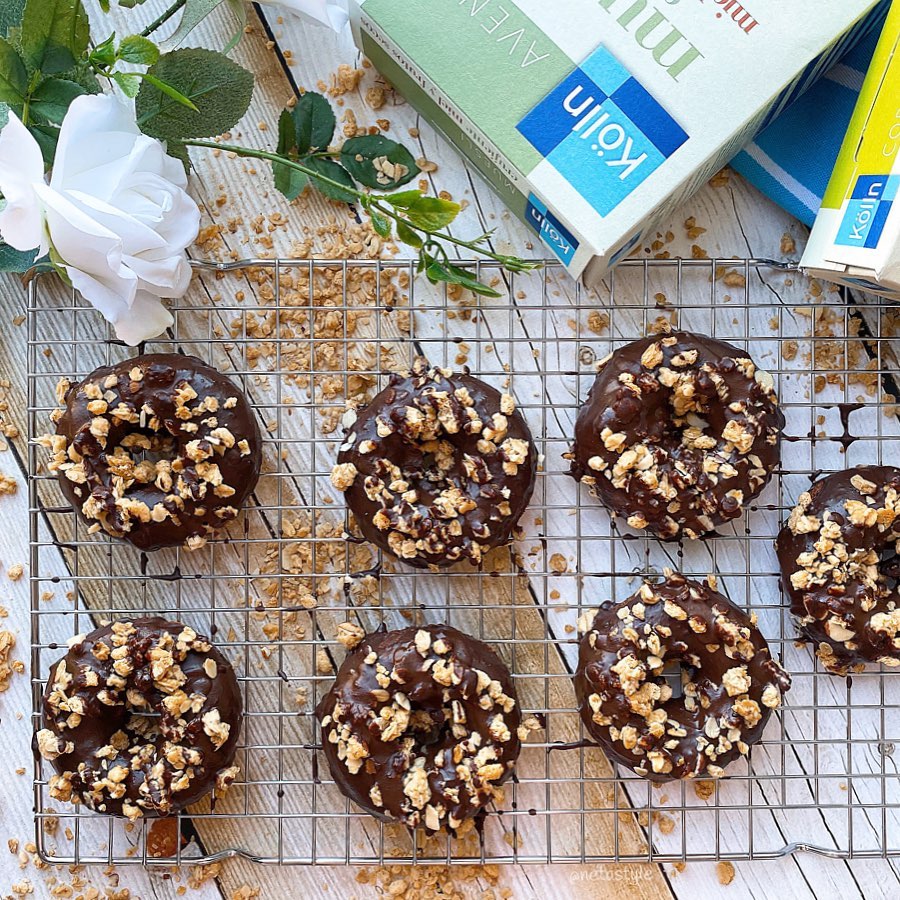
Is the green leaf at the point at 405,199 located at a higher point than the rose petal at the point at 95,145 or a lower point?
A: lower

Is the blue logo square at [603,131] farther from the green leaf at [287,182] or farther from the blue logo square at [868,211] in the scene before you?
the green leaf at [287,182]

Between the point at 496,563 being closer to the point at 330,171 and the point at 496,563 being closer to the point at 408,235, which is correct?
the point at 408,235

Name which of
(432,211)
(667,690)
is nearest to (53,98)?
(432,211)

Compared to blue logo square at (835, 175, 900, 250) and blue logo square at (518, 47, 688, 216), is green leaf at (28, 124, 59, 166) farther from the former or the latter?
blue logo square at (835, 175, 900, 250)

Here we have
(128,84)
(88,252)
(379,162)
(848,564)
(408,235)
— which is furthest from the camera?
(379,162)

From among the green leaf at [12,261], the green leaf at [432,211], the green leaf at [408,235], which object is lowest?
the green leaf at [12,261]

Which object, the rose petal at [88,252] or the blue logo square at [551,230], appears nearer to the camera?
the rose petal at [88,252]

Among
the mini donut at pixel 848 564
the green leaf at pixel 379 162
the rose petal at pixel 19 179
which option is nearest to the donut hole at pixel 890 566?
the mini donut at pixel 848 564
